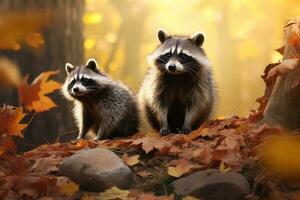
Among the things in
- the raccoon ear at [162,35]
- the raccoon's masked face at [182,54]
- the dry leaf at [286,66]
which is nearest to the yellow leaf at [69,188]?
the dry leaf at [286,66]

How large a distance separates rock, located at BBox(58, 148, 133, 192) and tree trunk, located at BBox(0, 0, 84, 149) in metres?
2.89

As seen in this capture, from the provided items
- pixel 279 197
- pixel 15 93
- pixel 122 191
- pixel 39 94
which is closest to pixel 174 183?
pixel 122 191

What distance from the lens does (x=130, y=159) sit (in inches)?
190

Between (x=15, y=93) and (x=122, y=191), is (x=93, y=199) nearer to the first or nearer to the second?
(x=122, y=191)

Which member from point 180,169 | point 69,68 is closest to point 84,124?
point 69,68

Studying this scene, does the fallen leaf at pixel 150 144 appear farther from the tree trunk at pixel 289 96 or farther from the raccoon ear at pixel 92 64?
the raccoon ear at pixel 92 64

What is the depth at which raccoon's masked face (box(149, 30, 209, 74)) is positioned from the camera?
6621 millimetres

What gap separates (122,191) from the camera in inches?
168

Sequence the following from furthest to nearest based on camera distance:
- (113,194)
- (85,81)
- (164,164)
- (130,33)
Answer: (130,33)
(85,81)
(164,164)
(113,194)

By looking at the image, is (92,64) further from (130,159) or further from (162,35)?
(130,159)

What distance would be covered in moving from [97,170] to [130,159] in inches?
17.1

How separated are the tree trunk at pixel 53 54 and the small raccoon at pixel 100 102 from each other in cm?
45

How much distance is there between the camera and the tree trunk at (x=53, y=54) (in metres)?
7.49

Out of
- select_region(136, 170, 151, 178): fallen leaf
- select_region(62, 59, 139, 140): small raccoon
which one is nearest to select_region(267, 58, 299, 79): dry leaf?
select_region(136, 170, 151, 178): fallen leaf
